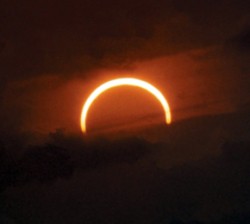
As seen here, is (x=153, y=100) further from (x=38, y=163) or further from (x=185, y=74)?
(x=38, y=163)

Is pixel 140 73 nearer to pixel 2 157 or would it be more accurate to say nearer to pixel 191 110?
pixel 191 110

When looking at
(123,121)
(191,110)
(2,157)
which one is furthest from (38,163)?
(191,110)

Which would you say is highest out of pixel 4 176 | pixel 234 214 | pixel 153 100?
pixel 153 100

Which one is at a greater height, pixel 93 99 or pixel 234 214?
pixel 93 99

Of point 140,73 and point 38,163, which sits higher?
point 140,73

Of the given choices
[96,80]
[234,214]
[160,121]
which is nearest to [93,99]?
[96,80]
